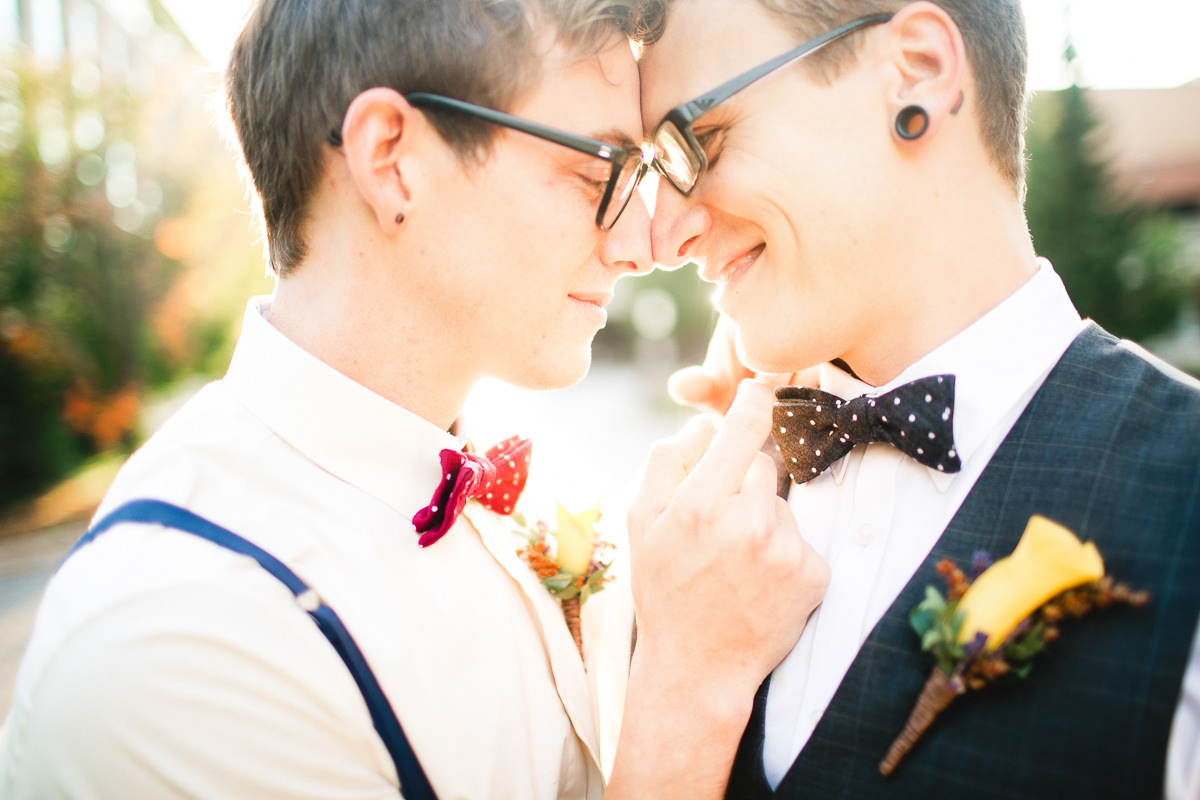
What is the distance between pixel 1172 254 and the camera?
712 inches

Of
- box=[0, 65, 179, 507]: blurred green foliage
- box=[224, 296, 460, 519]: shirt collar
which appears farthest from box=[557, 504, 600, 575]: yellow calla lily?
box=[0, 65, 179, 507]: blurred green foliage

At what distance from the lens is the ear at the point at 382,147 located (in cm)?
184

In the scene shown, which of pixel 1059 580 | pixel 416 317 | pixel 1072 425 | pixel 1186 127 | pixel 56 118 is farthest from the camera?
pixel 1186 127

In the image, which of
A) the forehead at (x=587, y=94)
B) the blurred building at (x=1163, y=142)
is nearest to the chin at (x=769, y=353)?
the forehead at (x=587, y=94)

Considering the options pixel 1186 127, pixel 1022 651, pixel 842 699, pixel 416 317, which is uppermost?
pixel 1186 127

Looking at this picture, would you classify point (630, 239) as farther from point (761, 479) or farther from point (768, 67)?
point (761, 479)

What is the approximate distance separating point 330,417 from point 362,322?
279 millimetres

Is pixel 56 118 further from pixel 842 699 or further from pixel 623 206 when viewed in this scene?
pixel 842 699

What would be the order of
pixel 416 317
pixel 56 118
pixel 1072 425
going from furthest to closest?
1. pixel 56 118
2. pixel 416 317
3. pixel 1072 425

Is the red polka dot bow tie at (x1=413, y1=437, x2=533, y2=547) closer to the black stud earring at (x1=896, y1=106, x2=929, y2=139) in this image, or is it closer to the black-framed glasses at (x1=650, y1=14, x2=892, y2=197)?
the black-framed glasses at (x1=650, y1=14, x2=892, y2=197)

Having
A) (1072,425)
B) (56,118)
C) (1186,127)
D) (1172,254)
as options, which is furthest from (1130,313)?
→ (56,118)

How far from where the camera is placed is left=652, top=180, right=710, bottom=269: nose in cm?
207

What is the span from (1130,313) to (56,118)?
2244 centimetres

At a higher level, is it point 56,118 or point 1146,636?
point 56,118
